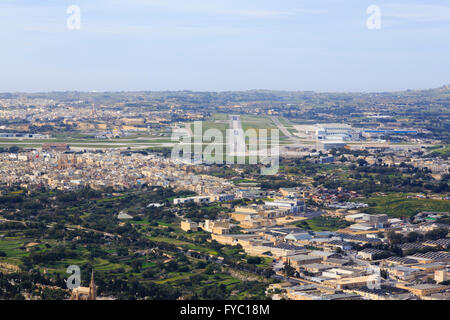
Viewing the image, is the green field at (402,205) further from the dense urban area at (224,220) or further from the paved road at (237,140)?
the paved road at (237,140)

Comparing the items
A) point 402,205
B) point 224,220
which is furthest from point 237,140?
point 224,220

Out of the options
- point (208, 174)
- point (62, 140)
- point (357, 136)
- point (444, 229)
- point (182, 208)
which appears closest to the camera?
point (444, 229)

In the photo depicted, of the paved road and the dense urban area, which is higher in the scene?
the paved road

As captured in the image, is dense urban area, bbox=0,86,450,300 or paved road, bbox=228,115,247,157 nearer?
dense urban area, bbox=0,86,450,300

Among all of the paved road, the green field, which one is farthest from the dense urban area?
the paved road

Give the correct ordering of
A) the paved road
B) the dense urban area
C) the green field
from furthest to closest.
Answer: the paved road → the green field → the dense urban area

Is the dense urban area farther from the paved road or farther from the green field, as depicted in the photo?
Result: the paved road

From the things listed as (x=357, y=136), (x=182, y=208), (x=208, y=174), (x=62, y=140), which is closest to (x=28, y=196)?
(x=182, y=208)
